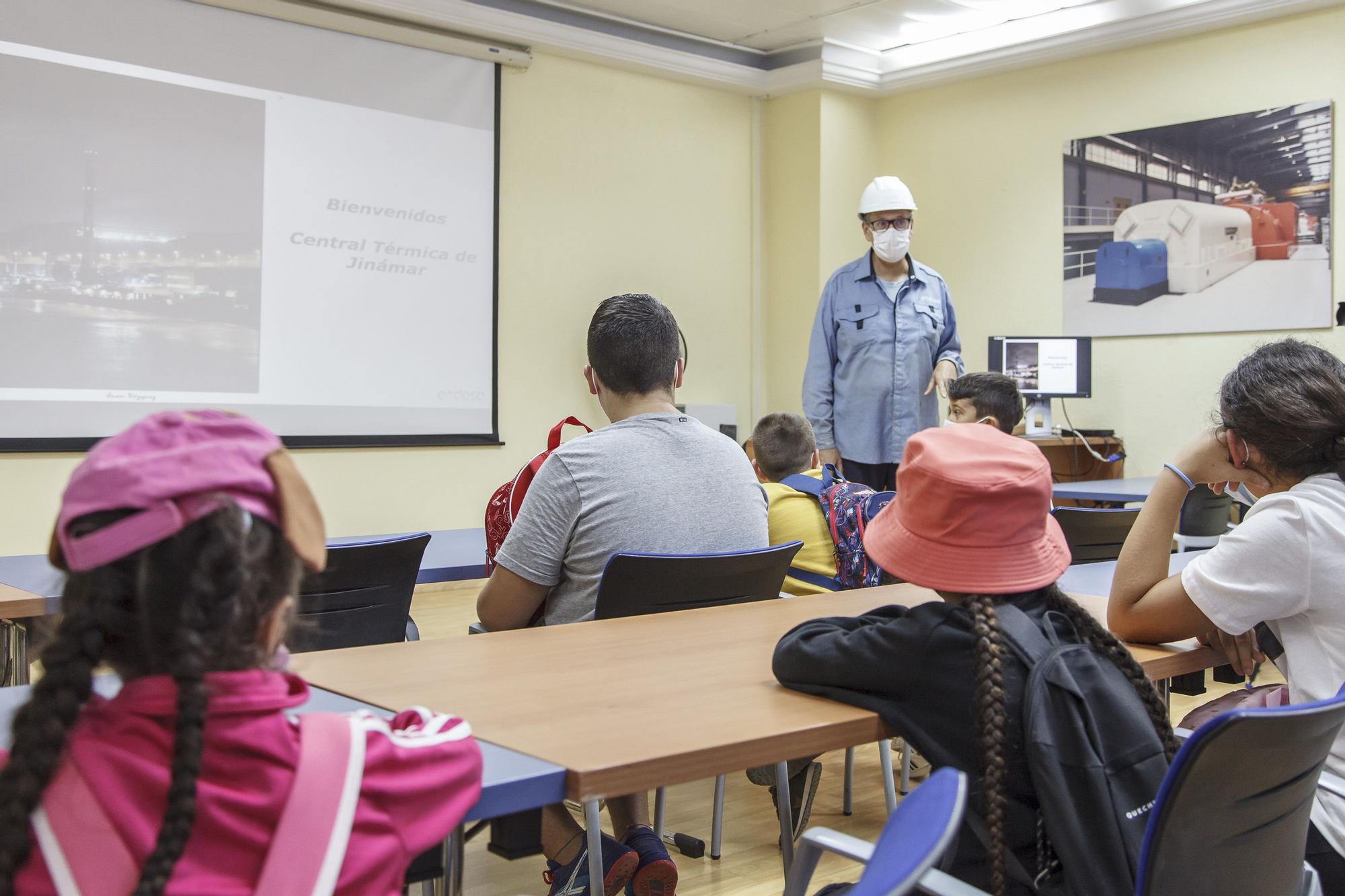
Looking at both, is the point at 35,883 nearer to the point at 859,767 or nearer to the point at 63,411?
the point at 859,767

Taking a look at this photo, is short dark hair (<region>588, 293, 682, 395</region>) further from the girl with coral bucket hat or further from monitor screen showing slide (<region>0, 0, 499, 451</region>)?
monitor screen showing slide (<region>0, 0, 499, 451</region>)

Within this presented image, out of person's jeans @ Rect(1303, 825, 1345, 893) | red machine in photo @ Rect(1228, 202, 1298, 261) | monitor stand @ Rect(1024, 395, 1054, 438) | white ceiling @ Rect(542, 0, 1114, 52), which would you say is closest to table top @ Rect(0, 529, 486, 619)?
person's jeans @ Rect(1303, 825, 1345, 893)

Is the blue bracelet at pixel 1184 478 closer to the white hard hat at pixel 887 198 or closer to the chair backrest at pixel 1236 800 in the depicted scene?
the chair backrest at pixel 1236 800

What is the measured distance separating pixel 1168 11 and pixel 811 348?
3045 mm

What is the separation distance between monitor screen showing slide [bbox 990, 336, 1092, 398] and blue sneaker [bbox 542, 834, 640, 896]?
4.85 m

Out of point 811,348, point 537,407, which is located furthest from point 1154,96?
point 537,407

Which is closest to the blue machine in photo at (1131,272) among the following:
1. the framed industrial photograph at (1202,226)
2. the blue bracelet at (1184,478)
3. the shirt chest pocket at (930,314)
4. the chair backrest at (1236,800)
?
the framed industrial photograph at (1202,226)

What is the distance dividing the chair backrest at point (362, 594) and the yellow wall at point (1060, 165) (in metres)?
4.97

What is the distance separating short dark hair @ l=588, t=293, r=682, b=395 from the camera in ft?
7.24

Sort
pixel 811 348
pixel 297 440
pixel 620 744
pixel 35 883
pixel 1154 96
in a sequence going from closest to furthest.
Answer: pixel 35 883, pixel 620 744, pixel 811 348, pixel 297 440, pixel 1154 96

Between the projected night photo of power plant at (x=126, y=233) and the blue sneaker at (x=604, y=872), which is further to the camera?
the projected night photo of power plant at (x=126, y=233)

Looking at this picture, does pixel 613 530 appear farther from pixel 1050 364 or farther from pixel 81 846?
pixel 1050 364

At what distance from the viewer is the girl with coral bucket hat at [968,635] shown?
1.19 metres

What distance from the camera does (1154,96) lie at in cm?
634
